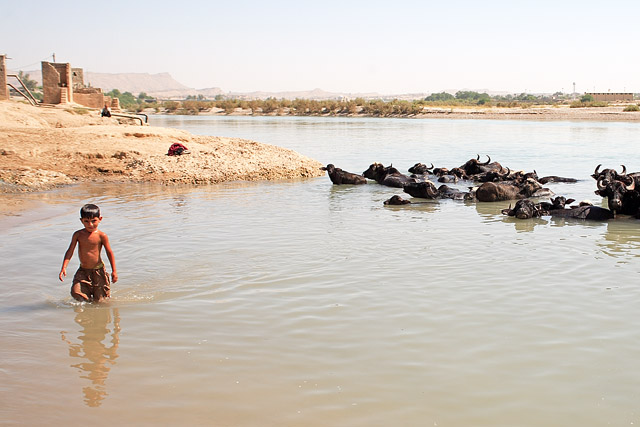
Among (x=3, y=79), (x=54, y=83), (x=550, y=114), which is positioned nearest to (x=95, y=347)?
(x=3, y=79)

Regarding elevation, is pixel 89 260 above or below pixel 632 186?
below

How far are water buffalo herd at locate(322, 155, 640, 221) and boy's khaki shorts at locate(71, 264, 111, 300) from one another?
7.43m

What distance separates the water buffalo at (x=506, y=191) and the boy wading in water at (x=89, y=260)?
9.16m

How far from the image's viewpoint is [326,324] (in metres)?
5.48

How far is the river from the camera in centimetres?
403

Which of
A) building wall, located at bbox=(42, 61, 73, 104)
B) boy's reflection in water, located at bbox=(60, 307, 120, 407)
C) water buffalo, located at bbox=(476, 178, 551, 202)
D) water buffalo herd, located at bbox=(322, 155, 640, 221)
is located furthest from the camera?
building wall, located at bbox=(42, 61, 73, 104)

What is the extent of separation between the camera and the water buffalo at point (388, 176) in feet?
50.5

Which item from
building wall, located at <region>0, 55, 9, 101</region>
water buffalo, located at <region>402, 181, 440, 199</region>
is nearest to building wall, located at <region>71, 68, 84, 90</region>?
building wall, located at <region>0, 55, 9, 101</region>

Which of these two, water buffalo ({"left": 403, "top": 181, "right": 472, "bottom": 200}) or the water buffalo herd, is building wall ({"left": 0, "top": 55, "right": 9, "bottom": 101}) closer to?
the water buffalo herd

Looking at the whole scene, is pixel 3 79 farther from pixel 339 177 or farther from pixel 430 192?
pixel 430 192

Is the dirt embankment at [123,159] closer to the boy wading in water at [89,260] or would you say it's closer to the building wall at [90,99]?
the boy wading in water at [89,260]

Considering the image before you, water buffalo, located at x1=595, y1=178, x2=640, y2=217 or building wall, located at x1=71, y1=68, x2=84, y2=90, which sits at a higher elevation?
building wall, located at x1=71, y1=68, x2=84, y2=90

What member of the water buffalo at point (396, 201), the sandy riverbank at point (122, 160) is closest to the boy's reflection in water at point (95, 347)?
the water buffalo at point (396, 201)

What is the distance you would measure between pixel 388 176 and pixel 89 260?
10974mm
